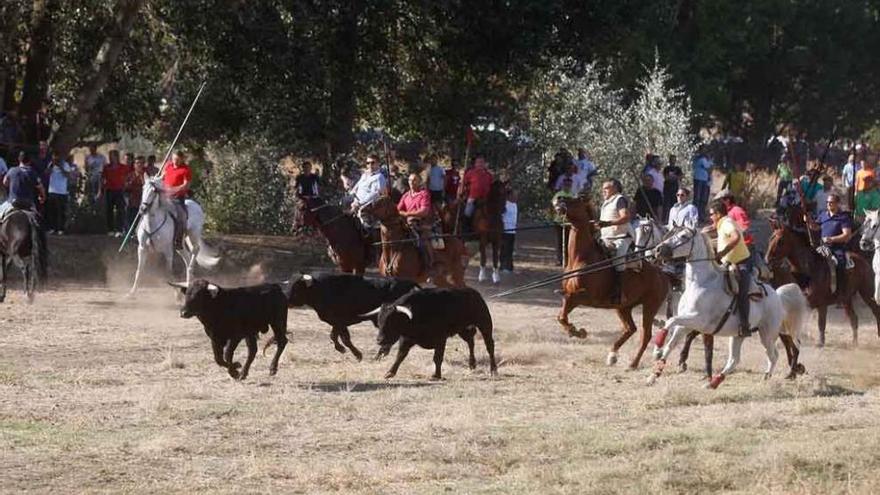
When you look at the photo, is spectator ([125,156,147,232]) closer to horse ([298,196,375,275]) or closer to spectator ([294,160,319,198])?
spectator ([294,160,319,198])

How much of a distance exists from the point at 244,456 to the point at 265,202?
22.0 metres

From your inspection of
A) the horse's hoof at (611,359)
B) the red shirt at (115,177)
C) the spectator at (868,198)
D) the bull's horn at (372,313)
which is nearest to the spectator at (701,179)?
the spectator at (868,198)

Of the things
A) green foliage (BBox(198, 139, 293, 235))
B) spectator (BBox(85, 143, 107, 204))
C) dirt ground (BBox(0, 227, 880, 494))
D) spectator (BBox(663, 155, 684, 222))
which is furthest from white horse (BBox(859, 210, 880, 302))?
spectator (BBox(85, 143, 107, 204))

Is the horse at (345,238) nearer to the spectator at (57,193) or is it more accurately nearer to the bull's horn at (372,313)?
the bull's horn at (372,313)

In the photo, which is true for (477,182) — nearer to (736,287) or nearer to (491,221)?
(491,221)

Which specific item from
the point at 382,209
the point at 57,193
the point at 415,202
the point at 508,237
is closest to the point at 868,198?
the point at 508,237

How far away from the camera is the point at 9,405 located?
56.2 feet

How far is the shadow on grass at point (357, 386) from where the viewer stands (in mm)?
18344

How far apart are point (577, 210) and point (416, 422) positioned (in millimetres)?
6017

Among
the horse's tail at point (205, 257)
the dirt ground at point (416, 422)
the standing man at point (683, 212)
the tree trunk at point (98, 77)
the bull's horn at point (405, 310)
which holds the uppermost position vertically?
the tree trunk at point (98, 77)

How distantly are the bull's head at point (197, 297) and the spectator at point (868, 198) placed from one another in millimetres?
13404

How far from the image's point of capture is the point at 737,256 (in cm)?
1911

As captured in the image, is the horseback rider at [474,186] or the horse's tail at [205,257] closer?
the horse's tail at [205,257]

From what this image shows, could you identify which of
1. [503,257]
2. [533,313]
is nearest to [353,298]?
[533,313]
